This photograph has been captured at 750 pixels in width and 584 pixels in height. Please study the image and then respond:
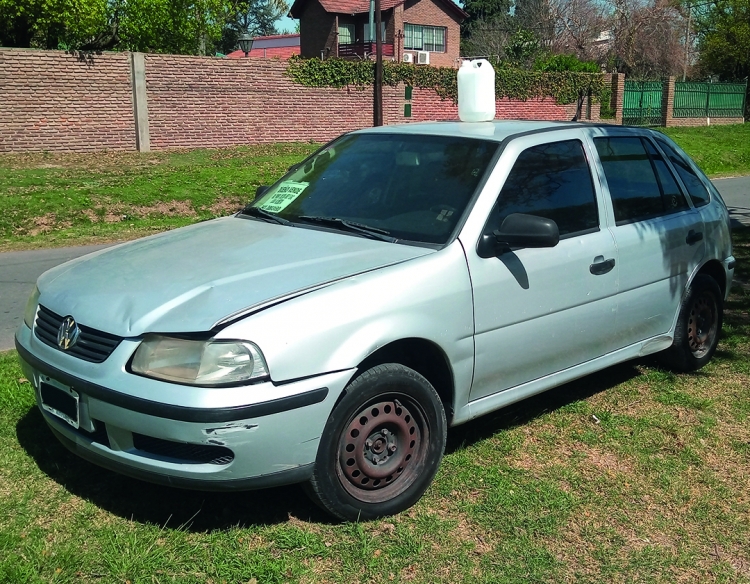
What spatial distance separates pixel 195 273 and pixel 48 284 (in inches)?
32.3

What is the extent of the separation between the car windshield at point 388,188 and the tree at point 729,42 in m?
39.5

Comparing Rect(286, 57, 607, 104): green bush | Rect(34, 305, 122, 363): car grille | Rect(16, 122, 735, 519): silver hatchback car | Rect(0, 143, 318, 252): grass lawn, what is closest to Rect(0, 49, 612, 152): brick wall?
Rect(286, 57, 607, 104): green bush

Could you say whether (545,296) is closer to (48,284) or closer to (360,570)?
(360,570)

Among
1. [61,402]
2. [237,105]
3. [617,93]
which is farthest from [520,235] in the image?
[617,93]

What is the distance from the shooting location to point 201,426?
9.84 feet

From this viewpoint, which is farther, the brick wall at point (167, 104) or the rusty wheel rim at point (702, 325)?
the brick wall at point (167, 104)

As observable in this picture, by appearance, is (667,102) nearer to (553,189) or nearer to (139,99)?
(139,99)

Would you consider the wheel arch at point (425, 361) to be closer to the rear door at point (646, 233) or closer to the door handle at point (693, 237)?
the rear door at point (646, 233)

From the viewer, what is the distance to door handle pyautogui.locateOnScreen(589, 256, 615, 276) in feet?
14.4

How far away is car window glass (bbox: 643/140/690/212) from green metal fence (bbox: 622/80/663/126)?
96.3 ft

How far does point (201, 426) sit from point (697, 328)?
3844mm

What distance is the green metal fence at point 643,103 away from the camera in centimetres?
3281

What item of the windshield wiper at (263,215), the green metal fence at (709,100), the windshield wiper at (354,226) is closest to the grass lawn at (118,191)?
the windshield wiper at (263,215)

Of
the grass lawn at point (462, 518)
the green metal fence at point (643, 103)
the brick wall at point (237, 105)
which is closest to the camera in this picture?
the grass lawn at point (462, 518)
